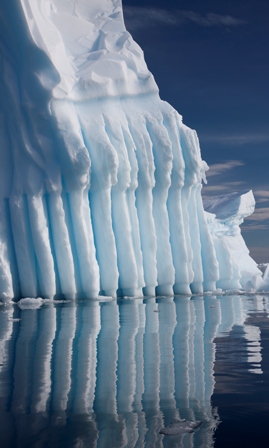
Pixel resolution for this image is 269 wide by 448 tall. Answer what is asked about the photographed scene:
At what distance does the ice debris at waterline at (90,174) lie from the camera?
13320 millimetres

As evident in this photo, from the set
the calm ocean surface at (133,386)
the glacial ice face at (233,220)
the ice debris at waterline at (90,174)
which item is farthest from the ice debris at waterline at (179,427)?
the glacial ice face at (233,220)

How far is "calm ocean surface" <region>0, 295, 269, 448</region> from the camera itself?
9.23 ft

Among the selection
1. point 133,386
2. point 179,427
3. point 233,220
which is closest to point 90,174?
point 133,386

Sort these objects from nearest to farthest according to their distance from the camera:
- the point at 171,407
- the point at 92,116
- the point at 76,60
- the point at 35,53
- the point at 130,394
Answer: the point at 171,407, the point at 130,394, the point at 35,53, the point at 92,116, the point at 76,60

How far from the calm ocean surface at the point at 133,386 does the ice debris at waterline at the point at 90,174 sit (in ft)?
20.7

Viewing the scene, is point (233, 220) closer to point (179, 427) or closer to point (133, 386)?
point (133, 386)

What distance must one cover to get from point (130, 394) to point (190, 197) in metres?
12.9

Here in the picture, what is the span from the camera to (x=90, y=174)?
46.0 feet

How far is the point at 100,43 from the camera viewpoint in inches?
645

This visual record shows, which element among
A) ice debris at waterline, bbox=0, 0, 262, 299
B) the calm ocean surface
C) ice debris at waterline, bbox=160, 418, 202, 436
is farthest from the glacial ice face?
ice debris at waterline, bbox=160, 418, 202, 436

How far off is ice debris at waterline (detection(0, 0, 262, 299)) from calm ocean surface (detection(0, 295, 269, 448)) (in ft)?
20.7

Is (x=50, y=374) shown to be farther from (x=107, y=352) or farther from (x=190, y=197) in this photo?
(x=190, y=197)

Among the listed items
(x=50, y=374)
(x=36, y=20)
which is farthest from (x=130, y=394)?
(x=36, y=20)

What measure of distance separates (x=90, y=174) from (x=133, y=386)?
34.4 ft
